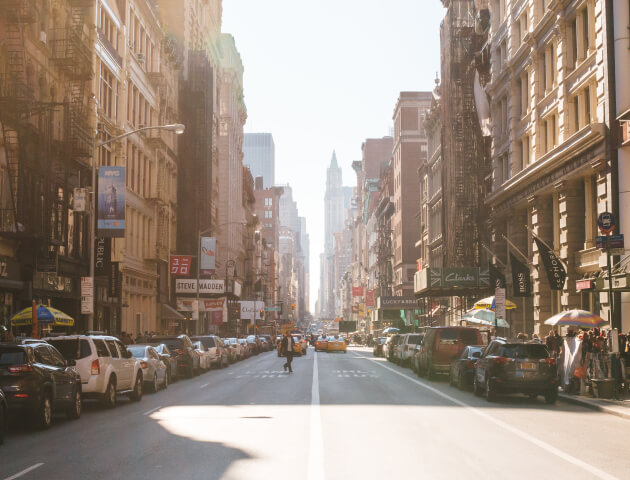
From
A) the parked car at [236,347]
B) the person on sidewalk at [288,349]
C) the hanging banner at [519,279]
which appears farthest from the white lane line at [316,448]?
the parked car at [236,347]

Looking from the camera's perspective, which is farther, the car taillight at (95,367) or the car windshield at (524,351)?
the car windshield at (524,351)

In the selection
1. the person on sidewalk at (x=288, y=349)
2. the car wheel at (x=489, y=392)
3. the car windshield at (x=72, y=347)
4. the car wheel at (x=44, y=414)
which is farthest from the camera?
the person on sidewalk at (x=288, y=349)

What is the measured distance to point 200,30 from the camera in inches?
3484

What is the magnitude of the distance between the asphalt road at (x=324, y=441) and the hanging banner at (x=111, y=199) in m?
11.1

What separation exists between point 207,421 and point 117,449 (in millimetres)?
4250

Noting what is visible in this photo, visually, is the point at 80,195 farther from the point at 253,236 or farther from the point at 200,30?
the point at 253,236

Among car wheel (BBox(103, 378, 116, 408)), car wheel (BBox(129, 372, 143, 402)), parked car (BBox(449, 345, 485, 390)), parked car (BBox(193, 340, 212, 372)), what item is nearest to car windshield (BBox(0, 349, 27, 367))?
car wheel (BBox(103, 378, 116, 408))

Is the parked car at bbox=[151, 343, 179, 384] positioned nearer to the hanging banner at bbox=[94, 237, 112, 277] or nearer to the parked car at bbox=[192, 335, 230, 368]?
the hanging banner at bbox=[94, 237, 112, 277]

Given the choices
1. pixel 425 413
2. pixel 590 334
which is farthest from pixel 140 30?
Answer: pixel 425 413

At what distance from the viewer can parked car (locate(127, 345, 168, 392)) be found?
2617cm

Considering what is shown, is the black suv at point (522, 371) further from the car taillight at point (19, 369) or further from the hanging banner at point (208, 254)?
the hanging banner at point (208, 254)

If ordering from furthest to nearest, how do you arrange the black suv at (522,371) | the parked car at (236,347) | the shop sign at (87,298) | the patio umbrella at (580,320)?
1. the parked car at (236,347)
2. the shop sign at (87,298)
3. the patio umbrella at (580,320)
4. the black suv at (522,371)

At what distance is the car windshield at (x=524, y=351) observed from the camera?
22625 mm

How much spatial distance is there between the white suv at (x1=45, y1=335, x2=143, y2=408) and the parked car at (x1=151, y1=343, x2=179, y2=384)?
791cm
